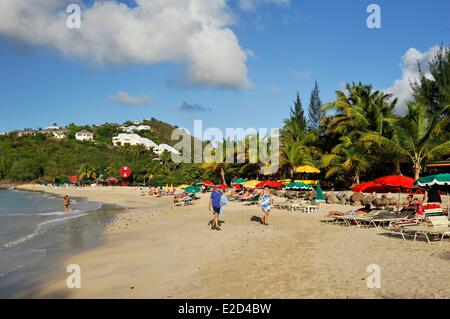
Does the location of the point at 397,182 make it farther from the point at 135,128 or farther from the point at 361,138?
the point at 135,128

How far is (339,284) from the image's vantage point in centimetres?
625

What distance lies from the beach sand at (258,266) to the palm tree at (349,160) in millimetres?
14537

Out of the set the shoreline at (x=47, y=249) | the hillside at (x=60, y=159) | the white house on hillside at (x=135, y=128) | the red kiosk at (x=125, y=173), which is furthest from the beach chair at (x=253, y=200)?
the white house on hillside at (x=135, y=128)

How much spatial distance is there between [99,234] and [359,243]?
9.59 metres

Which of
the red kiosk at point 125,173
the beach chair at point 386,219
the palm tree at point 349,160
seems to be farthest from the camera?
the red kiosk at point 125,173

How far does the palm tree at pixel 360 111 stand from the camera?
91.4ft

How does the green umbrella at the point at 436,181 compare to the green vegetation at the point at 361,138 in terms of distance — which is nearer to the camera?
the green umbrella at the point at 436,181

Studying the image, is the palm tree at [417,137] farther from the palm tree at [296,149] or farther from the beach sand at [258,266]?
the palm tree at [296,149]

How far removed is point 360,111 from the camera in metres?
28.8

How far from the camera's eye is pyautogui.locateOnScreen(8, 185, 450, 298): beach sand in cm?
610

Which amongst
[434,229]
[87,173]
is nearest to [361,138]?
[434,229]

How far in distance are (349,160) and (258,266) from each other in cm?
2012

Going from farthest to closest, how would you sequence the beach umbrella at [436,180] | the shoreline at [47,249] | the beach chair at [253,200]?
the beach chair at [253,200]
the beach umbrella at [436,180]
the shoreline at [47,249]
